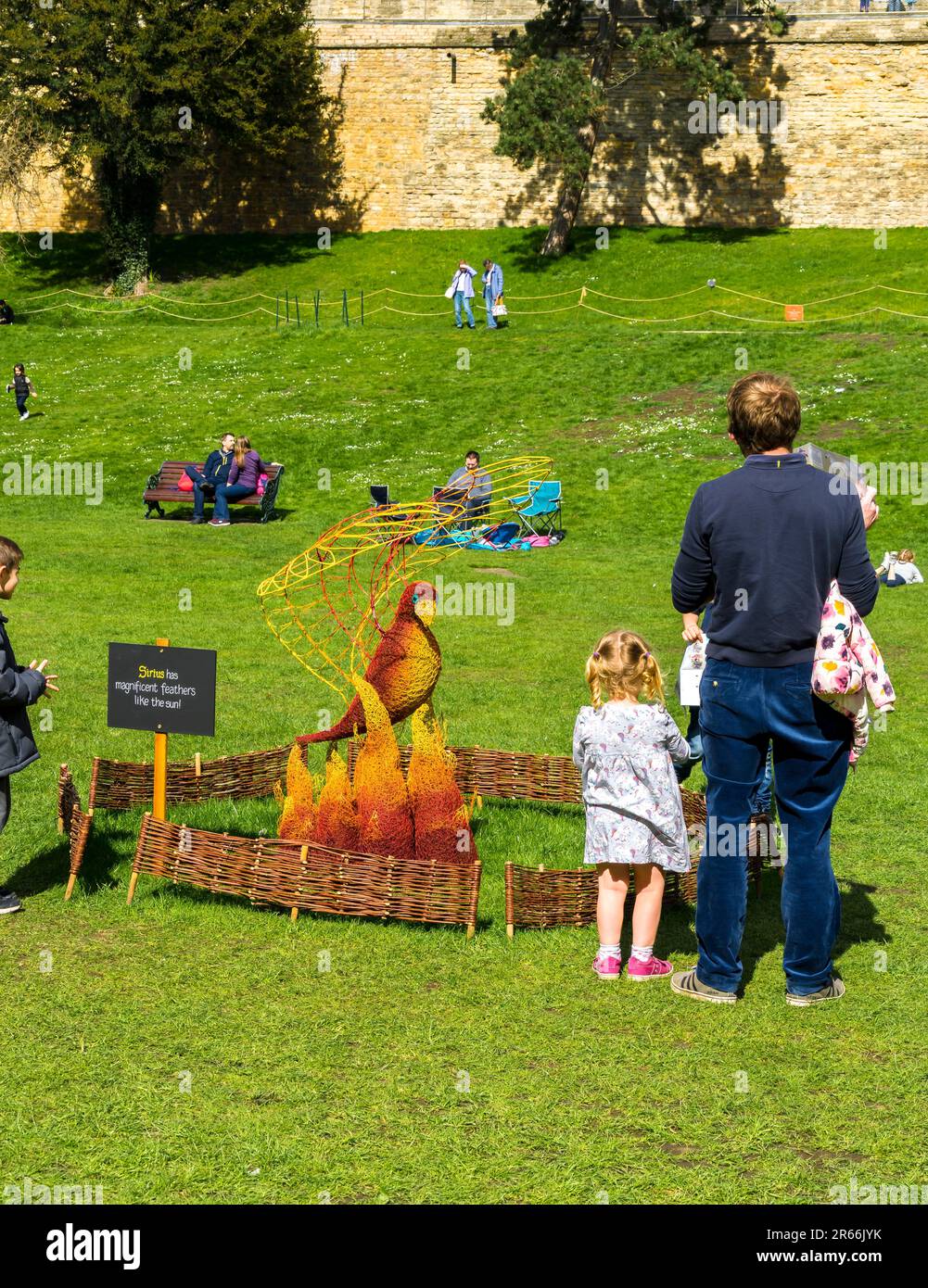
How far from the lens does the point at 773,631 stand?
550 cm

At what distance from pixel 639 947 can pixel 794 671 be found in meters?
1.52

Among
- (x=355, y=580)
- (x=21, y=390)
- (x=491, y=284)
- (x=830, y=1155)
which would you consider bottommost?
(x=21, y=390)

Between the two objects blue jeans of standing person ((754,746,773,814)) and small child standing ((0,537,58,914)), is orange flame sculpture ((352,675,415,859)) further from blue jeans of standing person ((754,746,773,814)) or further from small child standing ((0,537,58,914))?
blue jeans of standing person ((754,746,773,814))

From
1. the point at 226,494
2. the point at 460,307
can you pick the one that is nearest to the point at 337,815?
the point at 226,494

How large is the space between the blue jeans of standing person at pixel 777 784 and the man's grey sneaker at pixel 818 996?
189 millimetres

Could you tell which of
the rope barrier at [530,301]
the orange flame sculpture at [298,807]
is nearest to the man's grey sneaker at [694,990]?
the orange flame sculpture at [298,807]

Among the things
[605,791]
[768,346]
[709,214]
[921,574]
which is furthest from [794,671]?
[709,214]

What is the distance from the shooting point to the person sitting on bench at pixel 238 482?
20.9m

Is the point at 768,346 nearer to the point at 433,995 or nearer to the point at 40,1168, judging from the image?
the point at 433,995

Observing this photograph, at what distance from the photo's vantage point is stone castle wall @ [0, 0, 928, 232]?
4484 cm

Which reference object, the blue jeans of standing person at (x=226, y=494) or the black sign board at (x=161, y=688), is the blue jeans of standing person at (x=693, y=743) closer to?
the black sign board at (x=161, y=688)

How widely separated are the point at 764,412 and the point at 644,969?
8.08 ft

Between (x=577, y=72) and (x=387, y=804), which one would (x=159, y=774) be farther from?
(x=577, y=72)

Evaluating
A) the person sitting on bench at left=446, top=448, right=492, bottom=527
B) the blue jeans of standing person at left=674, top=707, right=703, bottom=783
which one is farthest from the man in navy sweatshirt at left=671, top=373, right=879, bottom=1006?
the blue jeans of standing person at left=674, top=707, right=703, bottom=783
